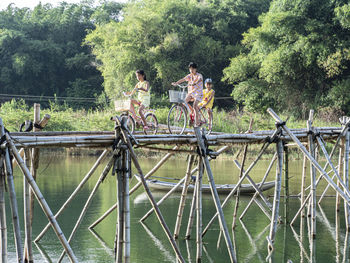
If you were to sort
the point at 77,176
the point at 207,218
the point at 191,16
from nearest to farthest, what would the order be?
the point at 207,218 < the point at 77,176 < the point at 191,16

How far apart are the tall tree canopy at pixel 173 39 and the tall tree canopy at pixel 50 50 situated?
4508 mm

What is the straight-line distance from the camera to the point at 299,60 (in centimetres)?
2825

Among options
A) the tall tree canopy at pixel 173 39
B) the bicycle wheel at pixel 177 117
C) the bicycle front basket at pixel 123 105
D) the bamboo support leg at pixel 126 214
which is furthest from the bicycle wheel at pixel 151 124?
the tall tree canopy at pixel 173 39

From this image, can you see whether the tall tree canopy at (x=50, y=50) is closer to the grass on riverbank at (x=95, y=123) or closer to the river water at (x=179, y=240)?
the grass on riverbank at (x=95, y=123)

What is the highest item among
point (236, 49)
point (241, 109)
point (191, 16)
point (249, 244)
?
point (191, 16)

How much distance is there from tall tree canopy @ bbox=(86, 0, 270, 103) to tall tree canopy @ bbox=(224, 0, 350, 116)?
3.73m

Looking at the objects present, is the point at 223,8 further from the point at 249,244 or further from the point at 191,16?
the point at 249,244

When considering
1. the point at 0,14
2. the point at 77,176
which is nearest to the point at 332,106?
the point at 77,176

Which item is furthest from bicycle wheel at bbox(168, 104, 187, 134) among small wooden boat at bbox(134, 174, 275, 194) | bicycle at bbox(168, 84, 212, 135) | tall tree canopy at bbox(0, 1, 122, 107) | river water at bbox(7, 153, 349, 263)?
tall tree canopy at bbox(0, 1, 122, 107)

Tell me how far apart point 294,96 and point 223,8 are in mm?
9040

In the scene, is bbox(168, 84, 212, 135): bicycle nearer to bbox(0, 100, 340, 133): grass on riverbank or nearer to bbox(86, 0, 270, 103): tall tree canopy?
bbox(0, 100, 340, 133): grass on riverbank

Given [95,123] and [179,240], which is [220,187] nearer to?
[179,240]

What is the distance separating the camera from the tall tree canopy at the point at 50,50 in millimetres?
38188

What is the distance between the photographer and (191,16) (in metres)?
35.4
